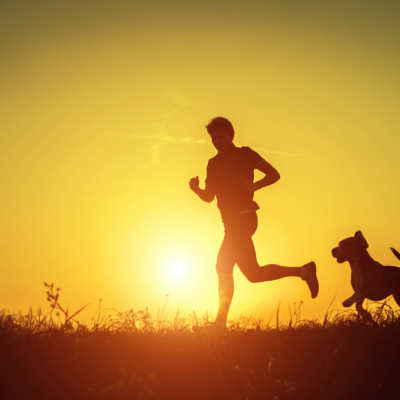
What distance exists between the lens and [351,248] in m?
7.36

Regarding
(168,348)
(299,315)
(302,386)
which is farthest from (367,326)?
(168,348)

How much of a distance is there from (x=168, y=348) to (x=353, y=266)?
452 cm

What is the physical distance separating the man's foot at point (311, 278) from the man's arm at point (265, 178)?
1.55 meters

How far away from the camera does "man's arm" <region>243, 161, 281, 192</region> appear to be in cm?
568

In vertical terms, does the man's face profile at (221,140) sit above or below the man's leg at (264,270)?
above

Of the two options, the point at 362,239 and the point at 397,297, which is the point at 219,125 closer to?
the point at 362,239

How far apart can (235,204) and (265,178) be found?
0.59 metres

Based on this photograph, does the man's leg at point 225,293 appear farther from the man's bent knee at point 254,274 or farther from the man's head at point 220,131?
the man's head at point 220,131

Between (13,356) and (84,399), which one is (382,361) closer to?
(84,399)

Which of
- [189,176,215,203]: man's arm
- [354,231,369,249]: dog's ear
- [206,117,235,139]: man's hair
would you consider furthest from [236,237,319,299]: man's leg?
[206,117,235,139]: man's hair

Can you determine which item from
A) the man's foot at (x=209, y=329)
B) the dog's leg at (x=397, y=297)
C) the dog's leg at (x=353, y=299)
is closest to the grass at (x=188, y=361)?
the man's foot at (x=209, y=329)

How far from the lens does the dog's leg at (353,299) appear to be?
6.45m

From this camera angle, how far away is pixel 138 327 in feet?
15.0

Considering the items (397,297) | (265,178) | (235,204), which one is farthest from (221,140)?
(397,297)
